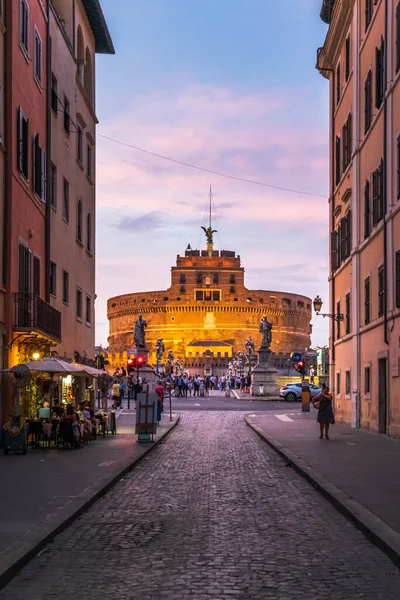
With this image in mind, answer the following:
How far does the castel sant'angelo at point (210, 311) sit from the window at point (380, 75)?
12275 cm

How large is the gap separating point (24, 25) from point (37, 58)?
212 centimetres

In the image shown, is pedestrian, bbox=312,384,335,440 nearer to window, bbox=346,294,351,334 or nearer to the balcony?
the balcony

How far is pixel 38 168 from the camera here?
87.1 ft

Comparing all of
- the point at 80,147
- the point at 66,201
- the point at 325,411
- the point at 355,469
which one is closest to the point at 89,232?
the point at 80,147

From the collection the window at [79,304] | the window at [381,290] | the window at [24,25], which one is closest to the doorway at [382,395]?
the window at [381,290]

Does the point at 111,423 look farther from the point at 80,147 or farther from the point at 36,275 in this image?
the point at 80,147

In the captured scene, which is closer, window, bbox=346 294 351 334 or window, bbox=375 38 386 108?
window, bbox=375 38 386 108

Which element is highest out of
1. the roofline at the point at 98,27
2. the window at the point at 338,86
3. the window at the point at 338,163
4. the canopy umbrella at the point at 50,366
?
the roofline at the point at 98,27

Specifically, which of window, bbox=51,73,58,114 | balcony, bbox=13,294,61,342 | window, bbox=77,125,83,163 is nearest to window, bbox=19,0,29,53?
window, bbox=51,73,58,114

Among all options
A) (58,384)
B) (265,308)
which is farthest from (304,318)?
(58,384)

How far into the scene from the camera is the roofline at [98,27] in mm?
37219

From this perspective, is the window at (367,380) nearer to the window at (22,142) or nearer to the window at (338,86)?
the window at (338,86)

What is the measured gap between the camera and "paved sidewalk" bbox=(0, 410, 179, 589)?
9340mm

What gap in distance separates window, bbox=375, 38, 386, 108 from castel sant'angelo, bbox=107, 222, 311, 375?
403 feet
